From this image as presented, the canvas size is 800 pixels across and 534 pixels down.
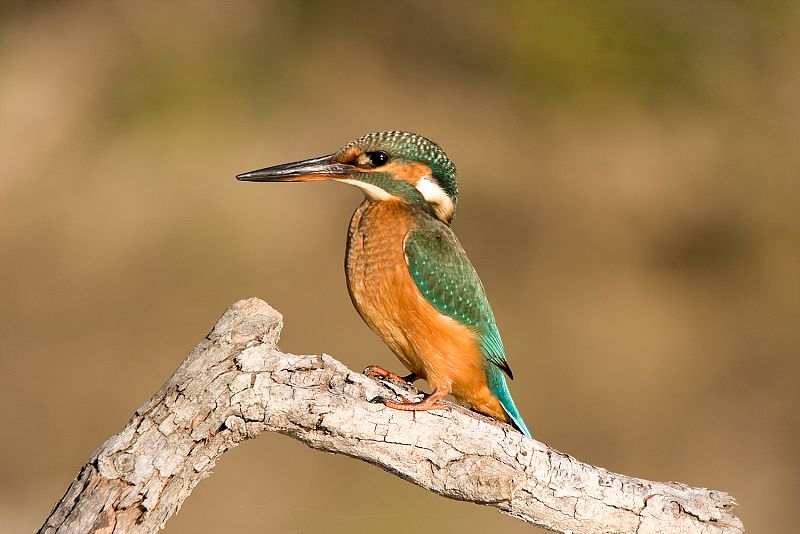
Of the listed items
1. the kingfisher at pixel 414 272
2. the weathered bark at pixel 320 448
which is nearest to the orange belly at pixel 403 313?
the kingfisher at pixel 414 272

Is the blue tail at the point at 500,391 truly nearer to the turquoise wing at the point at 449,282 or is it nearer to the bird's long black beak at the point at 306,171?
the turquoise wing at the point at 449,282

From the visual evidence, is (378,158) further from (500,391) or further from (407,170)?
(500,391)

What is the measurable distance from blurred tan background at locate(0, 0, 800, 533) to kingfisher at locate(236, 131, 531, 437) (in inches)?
105

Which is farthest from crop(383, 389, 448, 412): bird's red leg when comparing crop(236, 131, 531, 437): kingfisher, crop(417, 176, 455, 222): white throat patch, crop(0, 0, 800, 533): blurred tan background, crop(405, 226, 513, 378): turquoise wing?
crop(0, 0, 800, 533): blurred tan background

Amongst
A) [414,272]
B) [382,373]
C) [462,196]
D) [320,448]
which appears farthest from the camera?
[462,196]

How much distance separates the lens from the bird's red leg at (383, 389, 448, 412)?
7.29 feet

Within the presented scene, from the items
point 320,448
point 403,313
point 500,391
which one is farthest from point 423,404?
point 500,391

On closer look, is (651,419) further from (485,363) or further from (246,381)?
(246,381)

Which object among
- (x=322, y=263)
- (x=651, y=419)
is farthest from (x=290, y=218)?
(x=651, y=419)

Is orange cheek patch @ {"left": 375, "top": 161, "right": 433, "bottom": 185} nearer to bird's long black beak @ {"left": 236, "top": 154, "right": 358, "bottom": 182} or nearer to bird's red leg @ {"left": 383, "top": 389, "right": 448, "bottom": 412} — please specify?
bird's long black beak @ {"left": 236, "top": 154, "right": 358, "bottom": 182}

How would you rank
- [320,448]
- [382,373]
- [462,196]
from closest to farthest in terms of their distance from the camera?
1. [320,448]
2. [382,373]
3. [462,196]

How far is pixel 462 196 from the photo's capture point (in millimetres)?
5969

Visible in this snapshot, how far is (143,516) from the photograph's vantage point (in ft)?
6.86

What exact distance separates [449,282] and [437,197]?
306 millimetres
